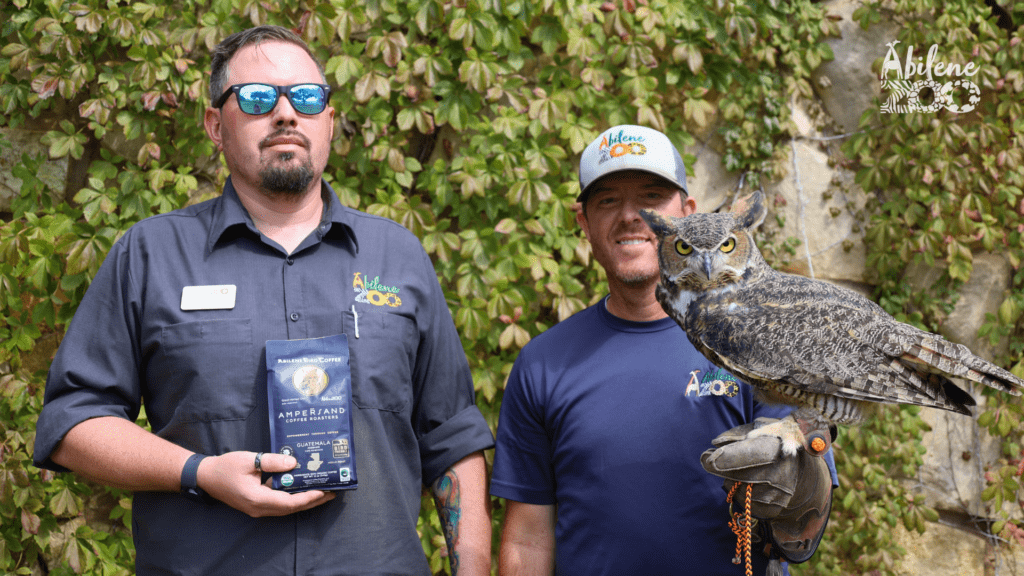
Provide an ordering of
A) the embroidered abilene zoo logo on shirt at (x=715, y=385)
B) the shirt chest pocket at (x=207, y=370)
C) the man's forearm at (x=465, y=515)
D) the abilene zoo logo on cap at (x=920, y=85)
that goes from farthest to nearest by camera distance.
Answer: the abilene zoo logo on cap at (x=920, y=85)
the man's forearm at (x=465, y=515)
the embroidered abilene zoo logo on shirt at (x=715, y=385)
the shirt chest pocket at (x=207, y=370)

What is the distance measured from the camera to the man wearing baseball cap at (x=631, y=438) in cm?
174

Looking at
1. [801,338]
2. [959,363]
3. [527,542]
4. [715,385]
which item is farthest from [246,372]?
[959,363]

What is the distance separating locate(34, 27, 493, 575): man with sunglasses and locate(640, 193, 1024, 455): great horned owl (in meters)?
0.80

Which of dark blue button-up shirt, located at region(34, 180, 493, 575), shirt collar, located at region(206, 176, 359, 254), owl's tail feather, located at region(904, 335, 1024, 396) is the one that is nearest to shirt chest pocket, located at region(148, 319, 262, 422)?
dark blue button-up shirt, located at region(34, 180, 493, 575)

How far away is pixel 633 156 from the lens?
2.11m

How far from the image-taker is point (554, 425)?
206 centimetres

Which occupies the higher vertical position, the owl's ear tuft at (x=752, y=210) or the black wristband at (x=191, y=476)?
the owl's ear tuft at (x=752, y=210)

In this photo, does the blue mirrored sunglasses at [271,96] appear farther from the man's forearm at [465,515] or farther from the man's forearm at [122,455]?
the man's forearm at [465,515]

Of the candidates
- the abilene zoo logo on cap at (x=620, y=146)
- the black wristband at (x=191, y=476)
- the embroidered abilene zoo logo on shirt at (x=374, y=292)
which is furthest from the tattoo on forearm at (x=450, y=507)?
the abilene zoo logo on cap at (x=620, y=146)

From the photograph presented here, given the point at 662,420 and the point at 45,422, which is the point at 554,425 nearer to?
the point at 662,420

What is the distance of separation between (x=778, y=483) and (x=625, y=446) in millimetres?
449

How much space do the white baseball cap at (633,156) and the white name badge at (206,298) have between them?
111 cm

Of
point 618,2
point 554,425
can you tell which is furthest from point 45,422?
point 618,2

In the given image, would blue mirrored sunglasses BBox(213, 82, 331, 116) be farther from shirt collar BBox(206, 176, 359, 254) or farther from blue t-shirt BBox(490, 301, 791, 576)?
blue t-shirt BBox(490, 301, 791, 576)
